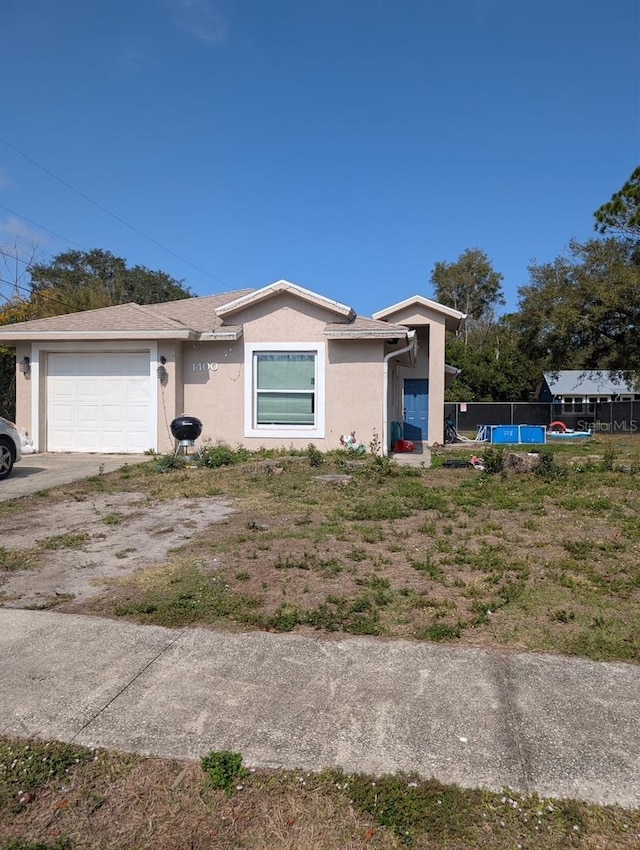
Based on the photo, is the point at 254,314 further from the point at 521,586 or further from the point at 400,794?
the point at 400,794

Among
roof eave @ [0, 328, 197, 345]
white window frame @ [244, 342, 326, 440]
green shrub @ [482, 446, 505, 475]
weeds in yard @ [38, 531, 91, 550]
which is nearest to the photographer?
weeds in yard @ [38, 531, 91, 550]

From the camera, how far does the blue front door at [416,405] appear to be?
68.1 ft

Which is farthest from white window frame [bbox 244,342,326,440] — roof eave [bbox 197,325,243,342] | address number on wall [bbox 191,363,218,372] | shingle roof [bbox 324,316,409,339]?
address number on wall [bbox 191,363,218,372]

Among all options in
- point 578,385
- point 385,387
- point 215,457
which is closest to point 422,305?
point 385,387

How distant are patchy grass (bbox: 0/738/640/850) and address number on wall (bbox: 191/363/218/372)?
11762 mm

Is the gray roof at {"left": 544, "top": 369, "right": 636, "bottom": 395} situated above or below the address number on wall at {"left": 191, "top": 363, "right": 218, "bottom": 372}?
above

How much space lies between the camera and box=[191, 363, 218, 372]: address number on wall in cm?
1415

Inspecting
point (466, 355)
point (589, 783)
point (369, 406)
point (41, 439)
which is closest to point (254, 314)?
point (369, 406)

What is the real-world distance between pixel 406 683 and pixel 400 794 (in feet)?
2.98

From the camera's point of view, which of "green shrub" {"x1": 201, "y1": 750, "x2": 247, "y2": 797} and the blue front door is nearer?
"green shrub" {"x1": 201, "y1": 750, "x2": 247, "y2": 797}

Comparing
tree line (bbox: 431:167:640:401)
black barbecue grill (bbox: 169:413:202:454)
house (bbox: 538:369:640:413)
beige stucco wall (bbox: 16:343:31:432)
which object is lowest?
black barbecue grill (bbox: 169:413:202:454)

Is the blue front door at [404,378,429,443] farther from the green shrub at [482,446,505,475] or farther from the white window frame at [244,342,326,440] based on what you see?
the green shrub at [482,446,505,475]

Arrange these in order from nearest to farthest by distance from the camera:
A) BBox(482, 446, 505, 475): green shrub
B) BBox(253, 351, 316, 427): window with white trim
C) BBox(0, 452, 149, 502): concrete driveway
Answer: BBox(0, 452, 149, 502): concrete driveway, BBox(482, 446, 505, 475): green shrub, BBox(253, 351, 316, 427): window with white trim

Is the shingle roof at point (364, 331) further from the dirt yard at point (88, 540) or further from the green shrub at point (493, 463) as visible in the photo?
the dirt yard at point (88, 540)
